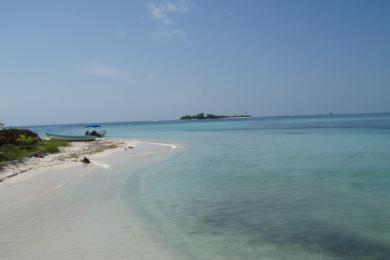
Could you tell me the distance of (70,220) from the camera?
37.6 ft

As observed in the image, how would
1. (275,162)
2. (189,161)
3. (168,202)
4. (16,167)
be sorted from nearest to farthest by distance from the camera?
(168,202), (16,167), (275,162), (189,161)

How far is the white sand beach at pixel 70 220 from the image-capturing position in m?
8.78

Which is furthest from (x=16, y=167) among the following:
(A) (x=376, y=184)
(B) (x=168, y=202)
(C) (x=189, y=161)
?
(A) (x=376, y=184)

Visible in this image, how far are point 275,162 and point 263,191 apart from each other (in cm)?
903

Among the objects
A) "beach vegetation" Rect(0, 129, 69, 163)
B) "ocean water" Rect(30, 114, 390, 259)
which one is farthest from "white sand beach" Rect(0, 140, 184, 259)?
"beach vegetation" Rect(0, 129, 69, 163)

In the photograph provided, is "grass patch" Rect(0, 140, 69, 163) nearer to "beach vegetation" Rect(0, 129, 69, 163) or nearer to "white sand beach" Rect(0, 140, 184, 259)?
"beach vegetation" Rect(0, 129, 69, 163)

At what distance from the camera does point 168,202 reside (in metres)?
13.8

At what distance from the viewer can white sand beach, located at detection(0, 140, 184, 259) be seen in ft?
28.8

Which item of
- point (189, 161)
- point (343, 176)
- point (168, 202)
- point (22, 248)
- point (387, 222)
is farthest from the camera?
point (189, 161)

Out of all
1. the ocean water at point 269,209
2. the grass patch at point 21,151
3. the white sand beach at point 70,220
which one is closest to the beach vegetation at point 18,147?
the grass patch at point 21,151

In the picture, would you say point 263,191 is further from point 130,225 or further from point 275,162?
point 275,162

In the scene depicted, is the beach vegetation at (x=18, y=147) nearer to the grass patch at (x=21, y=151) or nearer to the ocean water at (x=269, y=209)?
the grass patch at (x=21, y=151)

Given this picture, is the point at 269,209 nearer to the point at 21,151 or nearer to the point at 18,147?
the point at 21,151

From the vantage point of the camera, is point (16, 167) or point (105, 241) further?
point (16, 167)
